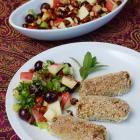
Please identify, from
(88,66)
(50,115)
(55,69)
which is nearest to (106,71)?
(88,66)

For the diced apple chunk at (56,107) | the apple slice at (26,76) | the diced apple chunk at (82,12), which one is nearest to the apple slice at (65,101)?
the diced apple chunk at (56,107)

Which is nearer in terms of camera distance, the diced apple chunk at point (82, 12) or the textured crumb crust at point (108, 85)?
the textured crumb crust at point (108, 85)

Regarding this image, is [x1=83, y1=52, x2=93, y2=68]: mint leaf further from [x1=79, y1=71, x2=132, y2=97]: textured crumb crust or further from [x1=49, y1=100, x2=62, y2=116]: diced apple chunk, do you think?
[x1=49, y1=100, x2=62, y2=116]: diced apple chunk

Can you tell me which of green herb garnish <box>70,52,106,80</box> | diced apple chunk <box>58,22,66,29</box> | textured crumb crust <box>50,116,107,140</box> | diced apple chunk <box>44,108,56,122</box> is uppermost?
diced apple chunk <box>58,22,66,29</box>

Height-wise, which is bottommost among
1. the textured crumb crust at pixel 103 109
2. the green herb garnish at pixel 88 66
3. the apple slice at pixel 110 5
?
the textured crumb crust at pixel 103 109

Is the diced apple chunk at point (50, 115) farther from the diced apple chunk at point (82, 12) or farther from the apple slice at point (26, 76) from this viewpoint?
the diced apple chunk at point (82, 12)

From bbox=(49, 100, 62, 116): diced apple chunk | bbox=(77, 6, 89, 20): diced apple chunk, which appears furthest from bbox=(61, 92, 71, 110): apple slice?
bbox=(77, 6, 89, 20): diced apple chunk

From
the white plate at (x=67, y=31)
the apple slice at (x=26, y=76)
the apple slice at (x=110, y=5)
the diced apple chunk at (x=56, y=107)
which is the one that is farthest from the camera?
the apple slice at (x=110, y=5)

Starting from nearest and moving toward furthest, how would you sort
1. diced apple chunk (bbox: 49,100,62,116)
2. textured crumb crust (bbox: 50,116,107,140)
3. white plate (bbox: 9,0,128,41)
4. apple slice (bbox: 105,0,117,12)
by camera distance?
textured crumb crust (bbox: 50,116,107,140) < diced apple chunk (bbox: 49,100,62,116) < white plate (bbox: 9,0,128,41) < apple slice (bbox: 105,0,117,12)
